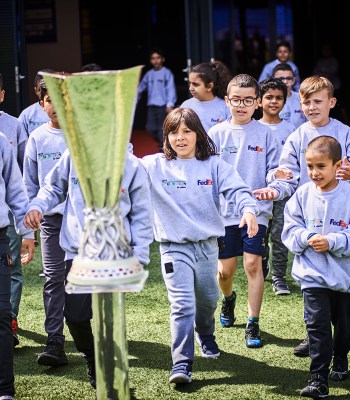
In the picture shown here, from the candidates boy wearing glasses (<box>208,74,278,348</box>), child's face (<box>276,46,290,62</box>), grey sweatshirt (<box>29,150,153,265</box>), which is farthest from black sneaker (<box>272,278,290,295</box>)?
child's face (<box>276,46,290,62</box>)

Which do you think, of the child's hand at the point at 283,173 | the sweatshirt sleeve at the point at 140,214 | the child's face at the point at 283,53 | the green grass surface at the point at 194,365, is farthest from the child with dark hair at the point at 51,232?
the child's face at the point at 283,53

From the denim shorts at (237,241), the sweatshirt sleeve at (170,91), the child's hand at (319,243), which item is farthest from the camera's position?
the sweatshirt sleeve at (170,91)

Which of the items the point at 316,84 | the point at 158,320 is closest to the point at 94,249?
the point at 316,84

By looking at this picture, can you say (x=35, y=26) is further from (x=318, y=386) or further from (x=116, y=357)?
(x=116, y=357)

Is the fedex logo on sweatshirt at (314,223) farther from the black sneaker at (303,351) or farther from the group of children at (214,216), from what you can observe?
the black sneaker at (303,351)

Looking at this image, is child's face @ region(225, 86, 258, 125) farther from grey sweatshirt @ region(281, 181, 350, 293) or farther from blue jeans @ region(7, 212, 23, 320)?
blue jeans @ region(7, 212, 23, 320)

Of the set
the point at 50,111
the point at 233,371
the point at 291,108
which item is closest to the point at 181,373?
the point at 233,371

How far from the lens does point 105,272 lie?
104 inches

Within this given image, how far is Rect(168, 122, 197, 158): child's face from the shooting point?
16.0 feet

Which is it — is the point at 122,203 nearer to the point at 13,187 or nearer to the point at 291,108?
the point at 13,187

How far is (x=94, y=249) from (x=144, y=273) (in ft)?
0.59

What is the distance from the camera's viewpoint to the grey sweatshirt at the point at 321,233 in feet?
14.8

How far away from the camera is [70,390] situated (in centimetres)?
473

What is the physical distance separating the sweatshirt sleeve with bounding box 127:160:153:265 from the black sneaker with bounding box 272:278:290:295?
2.58 m
